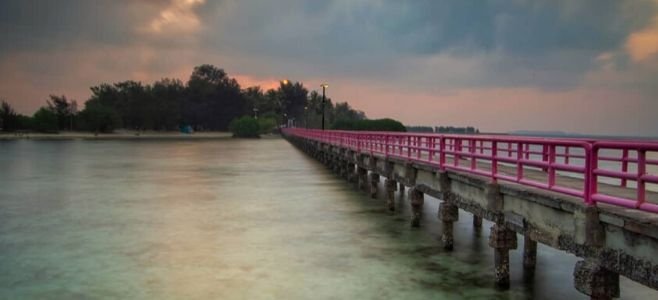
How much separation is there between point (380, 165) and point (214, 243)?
956cm

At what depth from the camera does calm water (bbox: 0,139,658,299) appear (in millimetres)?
11000

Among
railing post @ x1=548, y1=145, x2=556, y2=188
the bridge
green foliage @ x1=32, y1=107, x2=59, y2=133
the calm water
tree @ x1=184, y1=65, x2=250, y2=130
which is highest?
tree @ x1=184, y1=65, x2=250, y2=130

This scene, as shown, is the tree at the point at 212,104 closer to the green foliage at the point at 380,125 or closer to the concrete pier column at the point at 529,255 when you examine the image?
the green foliage at the point at 380,125

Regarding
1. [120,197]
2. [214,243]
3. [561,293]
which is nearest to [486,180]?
[561,293]

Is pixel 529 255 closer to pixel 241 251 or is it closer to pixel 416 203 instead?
pixel 416 203

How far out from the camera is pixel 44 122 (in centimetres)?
13338

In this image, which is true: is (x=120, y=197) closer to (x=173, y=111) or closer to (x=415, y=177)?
(x=415, y=177)

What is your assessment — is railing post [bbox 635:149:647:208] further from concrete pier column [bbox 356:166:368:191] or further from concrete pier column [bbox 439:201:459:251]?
concrete pier column [bbox 356:166:368:191]

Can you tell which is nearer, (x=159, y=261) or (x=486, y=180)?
(x=486, y=180)

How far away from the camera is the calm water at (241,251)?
11000mm

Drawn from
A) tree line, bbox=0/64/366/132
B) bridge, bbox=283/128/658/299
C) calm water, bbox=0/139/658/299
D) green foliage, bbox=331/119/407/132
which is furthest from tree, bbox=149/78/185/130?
bridge, bbox=283/128/658/299

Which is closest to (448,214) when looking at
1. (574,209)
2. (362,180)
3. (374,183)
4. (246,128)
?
(574,209)

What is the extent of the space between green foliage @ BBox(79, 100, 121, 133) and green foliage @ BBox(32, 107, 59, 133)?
8518mm

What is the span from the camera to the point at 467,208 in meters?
12.7
